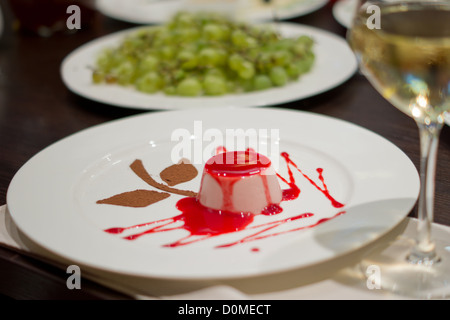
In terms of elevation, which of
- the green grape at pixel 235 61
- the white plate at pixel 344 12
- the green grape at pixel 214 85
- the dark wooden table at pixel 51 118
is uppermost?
the green grape at pixel 235 61

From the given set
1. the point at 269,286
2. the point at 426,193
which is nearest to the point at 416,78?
the point at 426,193

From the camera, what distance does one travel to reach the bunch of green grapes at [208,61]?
1.31 meters

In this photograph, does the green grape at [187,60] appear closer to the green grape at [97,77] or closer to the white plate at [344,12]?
the green grape at [97,77]

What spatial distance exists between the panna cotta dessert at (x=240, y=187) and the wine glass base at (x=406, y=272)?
0.20 meters

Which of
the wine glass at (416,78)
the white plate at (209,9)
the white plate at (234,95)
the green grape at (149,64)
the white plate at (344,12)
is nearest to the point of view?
the wine glass at (416,78)

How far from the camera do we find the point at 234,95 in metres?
1.30

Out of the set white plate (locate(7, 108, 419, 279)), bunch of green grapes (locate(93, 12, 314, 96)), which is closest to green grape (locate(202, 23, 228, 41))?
bunch of green grapes (locate(93, 12, 314, 96))

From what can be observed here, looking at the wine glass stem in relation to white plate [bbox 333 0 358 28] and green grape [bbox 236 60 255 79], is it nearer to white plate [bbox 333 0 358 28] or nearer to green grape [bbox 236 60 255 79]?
green grape [bbox 236 60 255 79]

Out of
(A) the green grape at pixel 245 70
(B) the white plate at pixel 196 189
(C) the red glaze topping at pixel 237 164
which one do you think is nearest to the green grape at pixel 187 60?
(A) the green grape at pixel 245 70

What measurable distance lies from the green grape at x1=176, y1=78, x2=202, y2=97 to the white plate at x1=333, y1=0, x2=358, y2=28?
0.71 m

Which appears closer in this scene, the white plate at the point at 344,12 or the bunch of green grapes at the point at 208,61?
the bunch of green grapes at the point at 208,61

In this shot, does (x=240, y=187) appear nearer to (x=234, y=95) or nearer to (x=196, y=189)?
(x=196, y=189)

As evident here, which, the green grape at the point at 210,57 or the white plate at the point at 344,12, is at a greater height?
the green grape at the point at 210,57

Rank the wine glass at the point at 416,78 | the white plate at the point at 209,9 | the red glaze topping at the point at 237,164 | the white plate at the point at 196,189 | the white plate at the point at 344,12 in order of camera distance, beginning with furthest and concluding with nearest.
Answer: the white plate at the point at 209,9 < the white plate at the point at 344,12 < the red glaze topping at the point at 237,164 < the white plate at the point at 196,189 < the wine glass at the point at 416,78
